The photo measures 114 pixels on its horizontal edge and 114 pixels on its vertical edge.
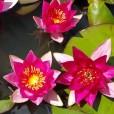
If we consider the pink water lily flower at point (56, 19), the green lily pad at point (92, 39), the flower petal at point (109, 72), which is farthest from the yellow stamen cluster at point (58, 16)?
the flower petal at point (109, 72)

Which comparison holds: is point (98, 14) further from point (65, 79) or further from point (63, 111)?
point (63, 111)

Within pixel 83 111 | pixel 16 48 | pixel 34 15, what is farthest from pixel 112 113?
pixel 34 15

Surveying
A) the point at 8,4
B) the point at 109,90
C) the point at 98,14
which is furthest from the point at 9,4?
the point at 109,90

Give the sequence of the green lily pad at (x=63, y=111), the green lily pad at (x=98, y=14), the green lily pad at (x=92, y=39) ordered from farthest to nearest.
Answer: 1. the green lily pad at (x=98, y=14)
2. the green lily pad at (x=92, y=39)
3. the green lily pad at (x=63, y=111)

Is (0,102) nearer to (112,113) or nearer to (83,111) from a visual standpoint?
(83,111)

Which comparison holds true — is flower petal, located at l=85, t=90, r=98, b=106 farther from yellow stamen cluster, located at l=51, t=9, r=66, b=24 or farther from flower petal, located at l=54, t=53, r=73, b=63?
yellow stamen cluster, located at l=51, t=9, r=66, b=24

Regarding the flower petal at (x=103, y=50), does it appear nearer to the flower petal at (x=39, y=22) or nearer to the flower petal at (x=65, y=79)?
the flower petal at (x=65, y=79)
